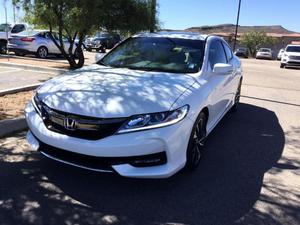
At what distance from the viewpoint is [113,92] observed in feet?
13.8

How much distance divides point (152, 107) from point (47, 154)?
1.24 meters

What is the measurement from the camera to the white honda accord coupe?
378cm

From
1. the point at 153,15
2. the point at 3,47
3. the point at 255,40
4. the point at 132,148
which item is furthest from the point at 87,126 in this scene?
the point at 255,40

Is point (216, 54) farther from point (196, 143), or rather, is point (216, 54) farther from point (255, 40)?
point (255, 40)

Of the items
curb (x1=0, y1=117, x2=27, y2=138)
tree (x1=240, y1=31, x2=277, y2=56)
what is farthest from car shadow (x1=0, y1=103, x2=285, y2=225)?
tree (x1=240, y1=31, x2=277, y2=56)

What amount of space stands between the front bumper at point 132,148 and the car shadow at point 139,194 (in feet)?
1.04

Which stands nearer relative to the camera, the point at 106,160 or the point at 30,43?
the point at 106,160

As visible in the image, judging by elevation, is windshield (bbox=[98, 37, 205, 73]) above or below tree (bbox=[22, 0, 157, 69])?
below

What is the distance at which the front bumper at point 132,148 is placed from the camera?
12.2ft

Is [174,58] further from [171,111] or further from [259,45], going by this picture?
[259,45]

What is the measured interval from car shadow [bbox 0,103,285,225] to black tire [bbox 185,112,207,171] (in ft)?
0.49

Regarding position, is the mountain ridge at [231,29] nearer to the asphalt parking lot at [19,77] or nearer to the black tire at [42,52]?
the black tire at [42,52]

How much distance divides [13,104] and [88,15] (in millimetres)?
4298

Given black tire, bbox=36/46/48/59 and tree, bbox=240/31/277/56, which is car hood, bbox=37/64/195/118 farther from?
tree, bbox=240/31/277/56
